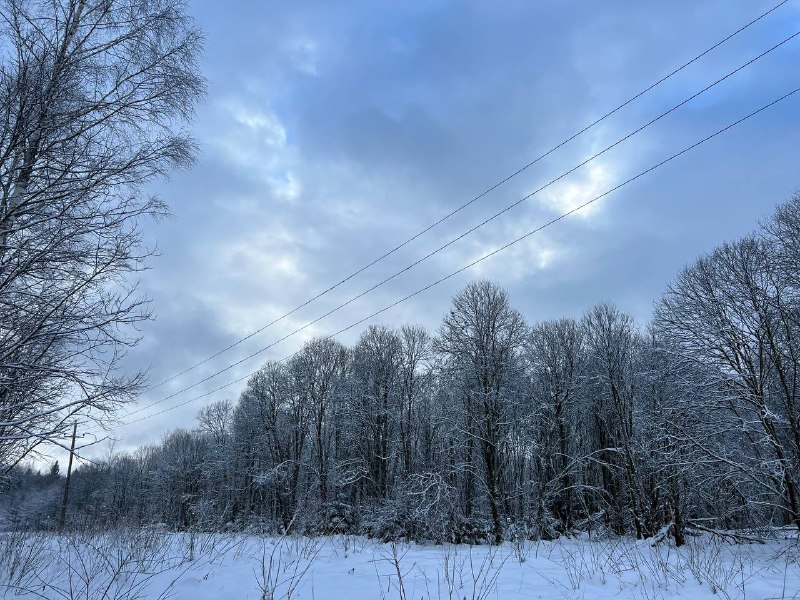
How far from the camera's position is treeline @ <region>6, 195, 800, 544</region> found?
17453 mm

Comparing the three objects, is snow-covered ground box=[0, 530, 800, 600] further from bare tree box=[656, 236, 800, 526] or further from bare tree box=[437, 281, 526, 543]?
bare tree box=[437, 281, 526, 543]

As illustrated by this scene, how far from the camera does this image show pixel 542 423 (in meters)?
28.4

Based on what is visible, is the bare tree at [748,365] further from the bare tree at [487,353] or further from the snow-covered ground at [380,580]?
the snow-covered ground at [380,580]

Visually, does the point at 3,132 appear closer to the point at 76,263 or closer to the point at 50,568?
the point at 76,263

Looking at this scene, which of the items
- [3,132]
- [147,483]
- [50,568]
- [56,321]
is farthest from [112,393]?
[147,483]

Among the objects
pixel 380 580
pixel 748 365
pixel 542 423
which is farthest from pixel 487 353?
pixel 380 580

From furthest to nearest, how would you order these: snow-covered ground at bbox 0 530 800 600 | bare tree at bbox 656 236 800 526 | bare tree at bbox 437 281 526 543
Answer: bare tree at bbox 437 281 526 543, bare tree at bbox 656 236 800 526, snow-covered ground at bbox 0 530 800 600

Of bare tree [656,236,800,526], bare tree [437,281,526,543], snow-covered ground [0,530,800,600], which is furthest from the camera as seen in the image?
bare tree [437,281,526,543]

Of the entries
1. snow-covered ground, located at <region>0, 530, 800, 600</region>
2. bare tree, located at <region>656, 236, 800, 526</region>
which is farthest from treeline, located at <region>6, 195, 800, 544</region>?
snow-covered ground, located at <region>0, 530, 800, 600</region>

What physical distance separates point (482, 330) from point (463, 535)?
404 inches

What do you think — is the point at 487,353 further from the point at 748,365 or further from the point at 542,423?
the point at 748,365

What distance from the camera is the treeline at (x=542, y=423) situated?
1745 centimetres

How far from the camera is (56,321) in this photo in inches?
188

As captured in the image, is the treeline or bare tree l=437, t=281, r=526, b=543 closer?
the treeline
